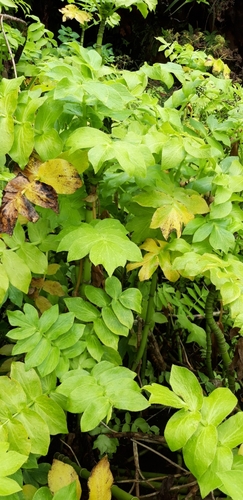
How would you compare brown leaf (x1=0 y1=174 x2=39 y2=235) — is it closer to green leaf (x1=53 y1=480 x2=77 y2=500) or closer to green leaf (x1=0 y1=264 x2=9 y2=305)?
green leaf (x1=0 y1=264 x2=9 y2=305)

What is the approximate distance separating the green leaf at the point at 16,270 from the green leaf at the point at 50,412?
17 cm

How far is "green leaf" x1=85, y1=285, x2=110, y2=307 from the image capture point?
0.85 metres

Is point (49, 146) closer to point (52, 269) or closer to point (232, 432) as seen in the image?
point (52, 269)

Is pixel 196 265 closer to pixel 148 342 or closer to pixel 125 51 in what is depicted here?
pixel 148 342

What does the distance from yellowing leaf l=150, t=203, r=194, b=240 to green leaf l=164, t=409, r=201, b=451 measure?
31 centimetres

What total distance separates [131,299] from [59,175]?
0.25 metres

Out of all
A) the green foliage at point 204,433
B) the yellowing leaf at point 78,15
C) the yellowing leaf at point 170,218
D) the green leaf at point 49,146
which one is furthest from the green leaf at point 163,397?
the yellowing leaf at point 78,15

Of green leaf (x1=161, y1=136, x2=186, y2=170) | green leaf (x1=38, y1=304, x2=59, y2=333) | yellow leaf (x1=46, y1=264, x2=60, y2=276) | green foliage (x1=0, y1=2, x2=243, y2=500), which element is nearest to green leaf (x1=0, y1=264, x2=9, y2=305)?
green foliage (x1=0, y1=2, x2=243, y2=500)

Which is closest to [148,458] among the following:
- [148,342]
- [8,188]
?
[148,342]

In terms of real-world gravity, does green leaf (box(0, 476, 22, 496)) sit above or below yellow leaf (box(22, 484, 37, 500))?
above

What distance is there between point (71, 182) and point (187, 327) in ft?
1.90

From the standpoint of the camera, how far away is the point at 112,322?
0.83 metres

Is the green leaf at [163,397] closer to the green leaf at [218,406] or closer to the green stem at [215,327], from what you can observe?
the green leaf at [218,406]

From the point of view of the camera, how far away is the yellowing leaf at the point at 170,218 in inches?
32.4
